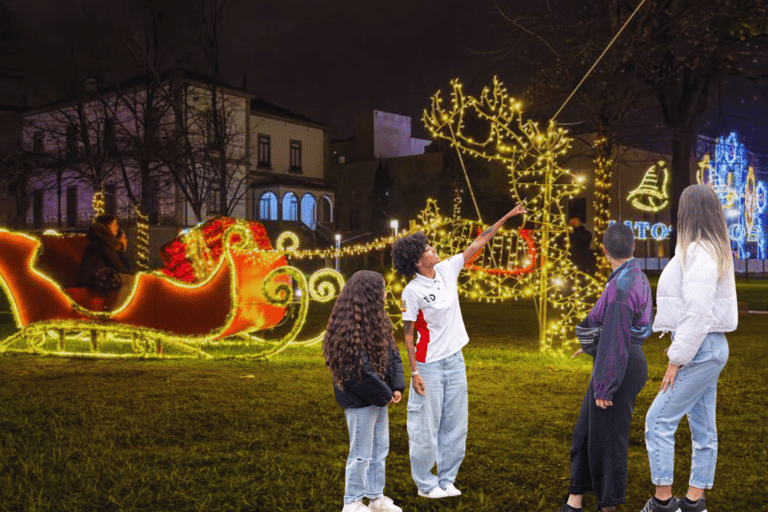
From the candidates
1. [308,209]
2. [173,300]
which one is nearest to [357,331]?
[173,300]

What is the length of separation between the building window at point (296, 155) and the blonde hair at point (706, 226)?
42789 millimetres

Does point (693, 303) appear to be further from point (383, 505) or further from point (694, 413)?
point (383, 505)

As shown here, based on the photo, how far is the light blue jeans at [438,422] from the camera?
4.89m

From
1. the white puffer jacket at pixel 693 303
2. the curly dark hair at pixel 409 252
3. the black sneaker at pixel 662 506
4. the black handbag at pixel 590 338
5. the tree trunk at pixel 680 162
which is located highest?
the tree trunk at pixel 680 162

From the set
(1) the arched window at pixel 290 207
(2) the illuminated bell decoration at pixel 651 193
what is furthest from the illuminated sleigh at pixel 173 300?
(1) the arched window at pixel 290 207

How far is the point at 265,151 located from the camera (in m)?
45.0

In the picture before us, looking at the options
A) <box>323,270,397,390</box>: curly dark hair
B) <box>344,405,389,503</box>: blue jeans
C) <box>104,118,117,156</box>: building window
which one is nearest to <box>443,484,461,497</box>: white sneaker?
<box>344,405,389,503</box>: blue jeans

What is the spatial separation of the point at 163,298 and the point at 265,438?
4.71 meters

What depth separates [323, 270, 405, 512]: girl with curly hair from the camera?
454 cm

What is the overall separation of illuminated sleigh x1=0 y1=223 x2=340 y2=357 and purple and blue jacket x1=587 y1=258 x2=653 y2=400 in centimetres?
644

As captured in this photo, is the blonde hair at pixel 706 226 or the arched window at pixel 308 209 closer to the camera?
the blonde hair at pixel 706 226

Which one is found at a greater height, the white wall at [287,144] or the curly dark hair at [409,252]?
the white wall at [287,144]

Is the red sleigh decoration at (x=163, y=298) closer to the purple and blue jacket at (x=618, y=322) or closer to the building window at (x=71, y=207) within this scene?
the purple and blue jacket at (x=618, y=322)

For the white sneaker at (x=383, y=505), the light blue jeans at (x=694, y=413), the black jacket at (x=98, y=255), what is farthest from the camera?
the black jacket at (x=98, y=255)
